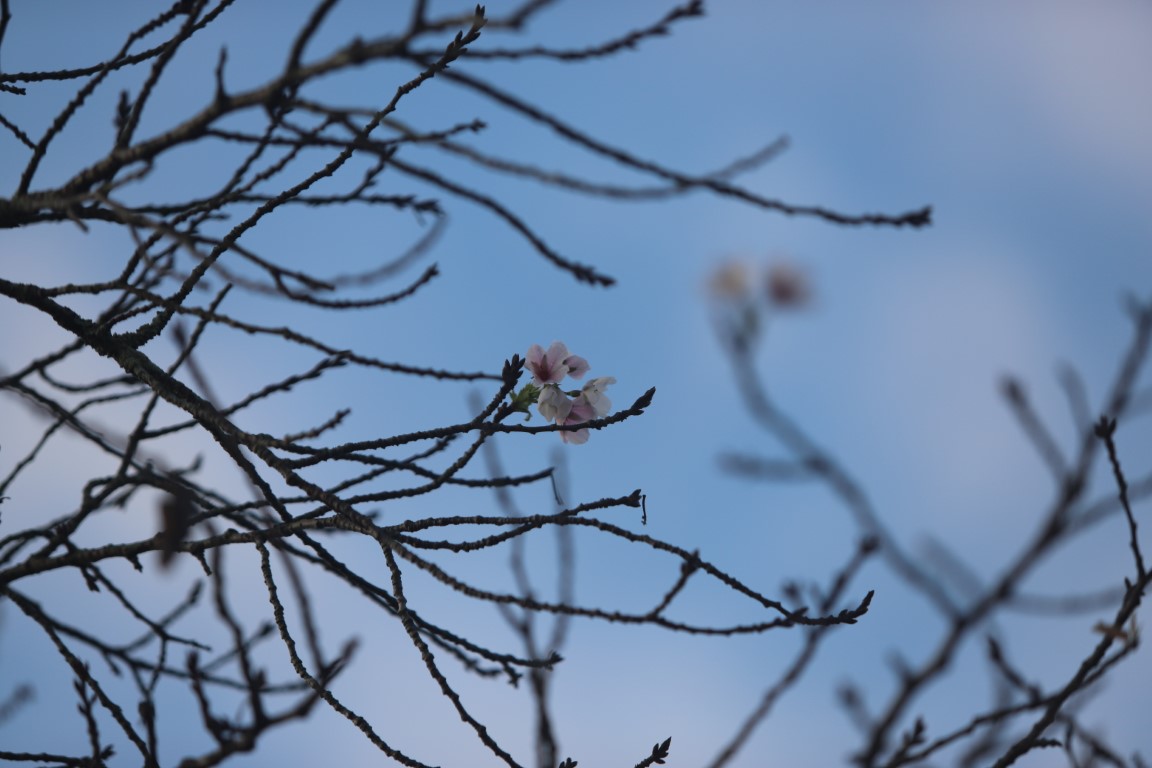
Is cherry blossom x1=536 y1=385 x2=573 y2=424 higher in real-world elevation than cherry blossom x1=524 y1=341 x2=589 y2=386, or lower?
lower

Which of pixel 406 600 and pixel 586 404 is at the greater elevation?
pixel 586 404

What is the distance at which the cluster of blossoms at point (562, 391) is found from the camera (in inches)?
87.5

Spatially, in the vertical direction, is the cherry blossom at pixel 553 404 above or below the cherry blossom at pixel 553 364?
below

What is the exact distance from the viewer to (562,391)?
7.40 ft

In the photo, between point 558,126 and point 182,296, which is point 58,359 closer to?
point 182,296

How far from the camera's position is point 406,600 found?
1956mm

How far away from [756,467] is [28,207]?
5.43ft

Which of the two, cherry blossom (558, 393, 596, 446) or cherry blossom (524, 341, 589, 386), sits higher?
cherry blossom (524, 341, 589, 386)

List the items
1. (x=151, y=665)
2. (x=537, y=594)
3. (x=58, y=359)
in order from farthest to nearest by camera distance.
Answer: (x=537, y=594), (x=151, y=665), (x=58, y=359)

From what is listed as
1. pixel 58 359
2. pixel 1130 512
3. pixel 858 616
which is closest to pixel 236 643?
pixel 58 359

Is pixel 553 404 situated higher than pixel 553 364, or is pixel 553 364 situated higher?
pixel 553 364

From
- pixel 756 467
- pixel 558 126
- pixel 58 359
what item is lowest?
pixel 756 467

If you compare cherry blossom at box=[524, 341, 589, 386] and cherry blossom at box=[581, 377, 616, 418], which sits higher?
cherry blossom at box=[524, 341, 589, 386]

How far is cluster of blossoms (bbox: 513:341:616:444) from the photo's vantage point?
87.5 inches
